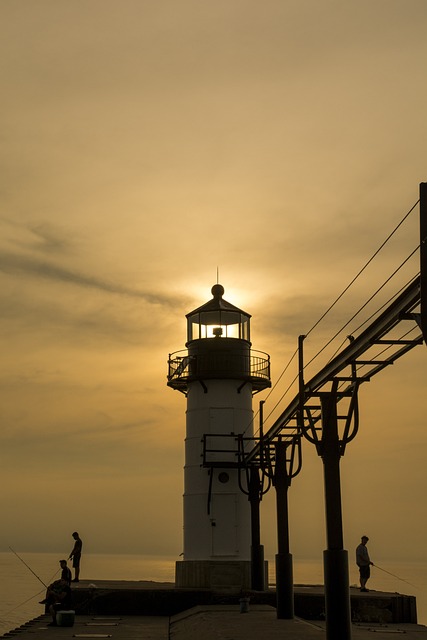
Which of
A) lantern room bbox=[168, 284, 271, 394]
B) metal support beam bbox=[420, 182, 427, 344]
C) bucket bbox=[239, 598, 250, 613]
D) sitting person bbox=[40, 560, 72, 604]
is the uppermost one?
lantern room bbox=[168, 284, 271, 394]

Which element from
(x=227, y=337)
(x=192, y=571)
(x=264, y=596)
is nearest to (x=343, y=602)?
(x=264, y=596)

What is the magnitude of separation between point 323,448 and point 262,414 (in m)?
13.0

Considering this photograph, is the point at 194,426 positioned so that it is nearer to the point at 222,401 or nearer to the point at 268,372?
the point at 222,401

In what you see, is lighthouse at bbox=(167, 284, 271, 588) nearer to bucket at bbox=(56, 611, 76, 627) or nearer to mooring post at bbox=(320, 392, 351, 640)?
bucket at bbox=(56, 611, 76, 627)

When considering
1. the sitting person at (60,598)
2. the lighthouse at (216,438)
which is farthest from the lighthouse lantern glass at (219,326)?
A: the sitting person at (60,598)

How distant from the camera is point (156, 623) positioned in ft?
82.6

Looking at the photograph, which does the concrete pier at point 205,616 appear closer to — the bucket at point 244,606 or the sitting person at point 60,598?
the bucket at point 244,606

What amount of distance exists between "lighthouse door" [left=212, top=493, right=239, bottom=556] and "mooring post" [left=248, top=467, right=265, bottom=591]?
5.72 feet

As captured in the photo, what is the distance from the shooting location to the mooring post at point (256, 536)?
2877 cm

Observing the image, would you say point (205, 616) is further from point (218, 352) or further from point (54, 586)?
point (218, 352)

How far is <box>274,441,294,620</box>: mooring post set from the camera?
22.0 m

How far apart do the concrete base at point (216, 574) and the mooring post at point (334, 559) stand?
585 inches

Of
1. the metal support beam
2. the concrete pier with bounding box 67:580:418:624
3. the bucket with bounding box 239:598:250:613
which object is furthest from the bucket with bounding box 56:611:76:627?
the metal support beam

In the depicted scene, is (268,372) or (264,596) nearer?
(264,596)
